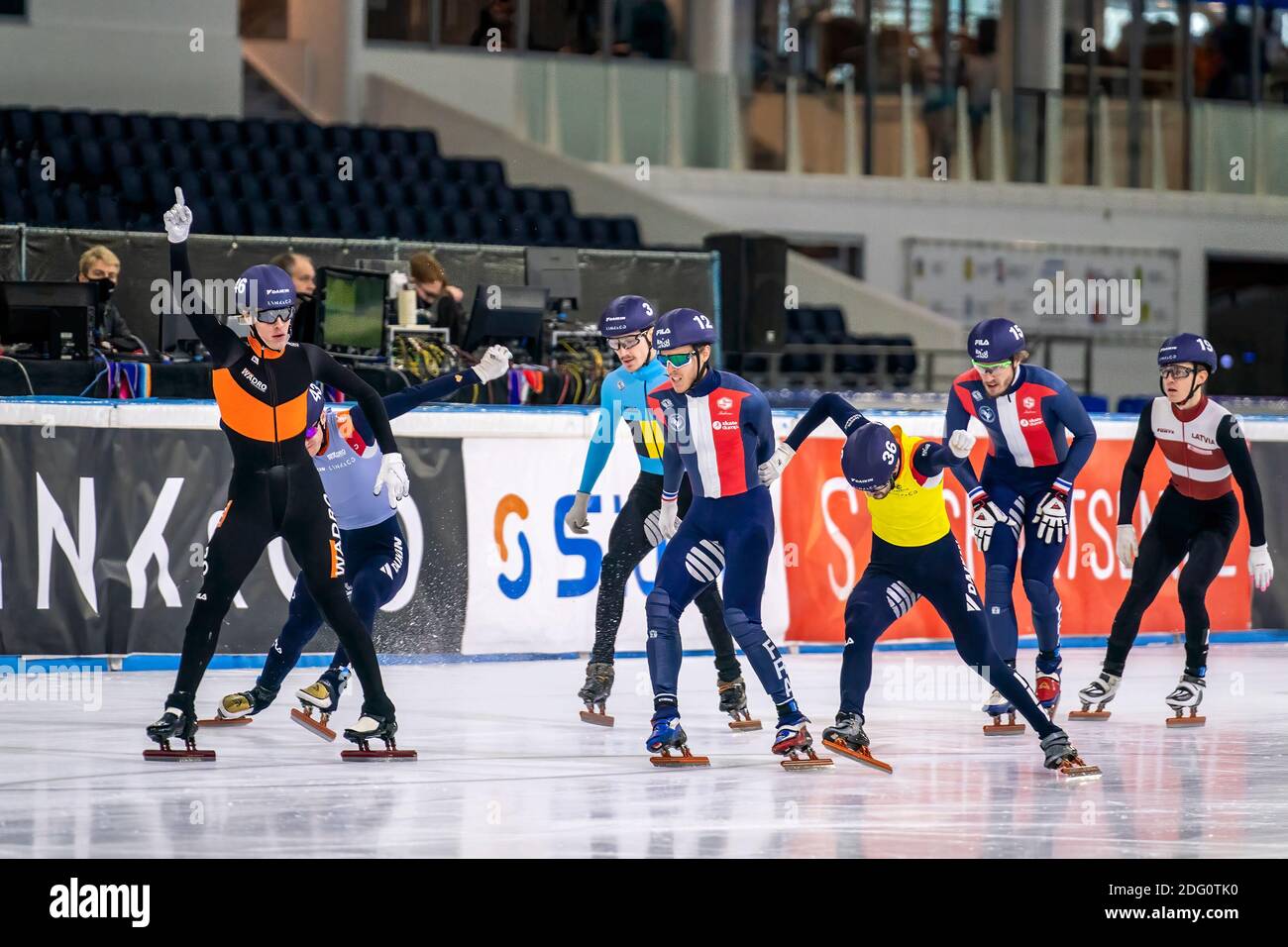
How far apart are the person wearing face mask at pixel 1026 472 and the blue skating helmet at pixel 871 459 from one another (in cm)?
155

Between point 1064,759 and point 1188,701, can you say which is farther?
point 1188,701

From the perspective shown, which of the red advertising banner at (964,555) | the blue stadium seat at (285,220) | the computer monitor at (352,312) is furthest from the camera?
the blue stadium seat at (285,220)

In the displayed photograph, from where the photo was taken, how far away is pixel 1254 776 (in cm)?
730

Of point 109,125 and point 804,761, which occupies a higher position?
point 109,125

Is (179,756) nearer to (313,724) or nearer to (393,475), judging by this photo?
(313,724)

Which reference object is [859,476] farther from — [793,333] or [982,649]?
[793,333]

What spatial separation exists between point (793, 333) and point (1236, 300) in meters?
8.71

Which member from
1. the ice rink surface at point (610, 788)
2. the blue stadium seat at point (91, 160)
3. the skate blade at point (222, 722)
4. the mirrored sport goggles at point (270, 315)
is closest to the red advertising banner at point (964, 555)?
the ice rink surface at point (610, 788)

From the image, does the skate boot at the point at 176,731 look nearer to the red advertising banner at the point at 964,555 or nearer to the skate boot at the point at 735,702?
the skate boot at the point at 735,702

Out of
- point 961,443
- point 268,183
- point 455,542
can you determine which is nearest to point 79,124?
point 268,183

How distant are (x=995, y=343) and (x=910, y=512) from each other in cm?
157

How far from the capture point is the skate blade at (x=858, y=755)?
721 cm

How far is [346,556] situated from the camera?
8.13m
